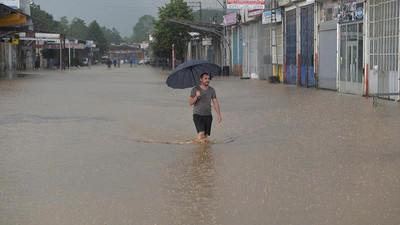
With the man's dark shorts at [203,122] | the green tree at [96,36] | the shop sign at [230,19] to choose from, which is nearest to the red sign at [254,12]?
the shop sign at [230,19]

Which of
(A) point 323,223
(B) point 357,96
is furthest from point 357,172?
(B) point 357,96

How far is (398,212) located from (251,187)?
1.95m

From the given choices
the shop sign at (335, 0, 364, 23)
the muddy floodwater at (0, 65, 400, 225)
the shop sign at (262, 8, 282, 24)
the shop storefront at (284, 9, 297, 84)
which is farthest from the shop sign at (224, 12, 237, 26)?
the muddy floodwater at (0, 65, 400, 225)

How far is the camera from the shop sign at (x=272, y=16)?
39906 mm

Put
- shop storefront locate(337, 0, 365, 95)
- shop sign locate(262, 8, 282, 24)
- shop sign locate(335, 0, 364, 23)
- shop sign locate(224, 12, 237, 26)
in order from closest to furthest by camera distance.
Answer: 1. shop sign locate(335, 0, 364, 23)
2. shop storefront locate(337, 0, 365, 95)
3. shop sign locate(262, 8, 282, 24)
4. shop sign locate(224, 12, 237, 26)

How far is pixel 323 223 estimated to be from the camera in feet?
20.7

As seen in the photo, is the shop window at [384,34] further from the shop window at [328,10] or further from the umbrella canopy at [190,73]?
the umbrella canopy at [190,73]

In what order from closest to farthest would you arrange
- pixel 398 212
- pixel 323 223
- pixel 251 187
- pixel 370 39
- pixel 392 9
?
pixel 323 223 < pixel 398 212 < pixel 251 187 < pixel 392 9 < pixel 370 39

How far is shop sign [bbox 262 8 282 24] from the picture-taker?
39906 millimetres

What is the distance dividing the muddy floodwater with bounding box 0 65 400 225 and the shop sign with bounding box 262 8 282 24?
73.5 feet

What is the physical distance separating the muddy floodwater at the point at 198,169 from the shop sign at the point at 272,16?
73.5 ft

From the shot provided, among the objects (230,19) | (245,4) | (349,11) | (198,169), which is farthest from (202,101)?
(230,19)

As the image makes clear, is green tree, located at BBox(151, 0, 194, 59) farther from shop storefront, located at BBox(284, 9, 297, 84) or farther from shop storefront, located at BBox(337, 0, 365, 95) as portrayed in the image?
shop storefront, located at BBox(337, 0, 365, 95)

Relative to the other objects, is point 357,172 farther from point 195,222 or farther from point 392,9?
point 392,9
